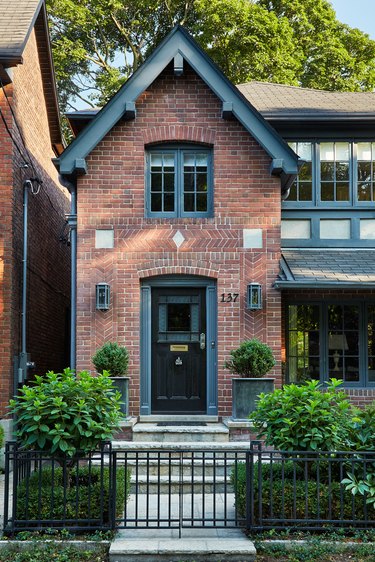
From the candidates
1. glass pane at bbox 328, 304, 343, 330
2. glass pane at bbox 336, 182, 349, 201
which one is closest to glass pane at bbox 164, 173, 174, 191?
glass pane at bbox 336, 182, 349, 201

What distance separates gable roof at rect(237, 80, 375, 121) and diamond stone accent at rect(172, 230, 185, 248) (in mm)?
3042

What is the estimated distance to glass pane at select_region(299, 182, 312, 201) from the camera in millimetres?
13242

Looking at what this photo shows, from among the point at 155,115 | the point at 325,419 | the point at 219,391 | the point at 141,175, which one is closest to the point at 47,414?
the point at 325,419

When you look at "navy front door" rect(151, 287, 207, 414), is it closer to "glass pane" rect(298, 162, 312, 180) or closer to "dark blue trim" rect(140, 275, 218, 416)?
"dark blue trim" rect(140, 275, 218, 416)

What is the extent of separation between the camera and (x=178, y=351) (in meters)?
11.9

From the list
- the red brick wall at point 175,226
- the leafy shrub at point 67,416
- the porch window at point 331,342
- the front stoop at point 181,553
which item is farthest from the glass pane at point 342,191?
the front stoop at point 181,553

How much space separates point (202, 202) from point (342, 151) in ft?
10.5

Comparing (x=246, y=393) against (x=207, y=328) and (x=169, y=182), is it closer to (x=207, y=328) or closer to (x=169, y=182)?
(x=207, y=328)

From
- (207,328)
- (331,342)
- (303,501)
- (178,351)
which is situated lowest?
(303,501)

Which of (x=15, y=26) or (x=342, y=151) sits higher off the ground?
(x=15, y=26)

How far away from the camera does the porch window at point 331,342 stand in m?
12.3

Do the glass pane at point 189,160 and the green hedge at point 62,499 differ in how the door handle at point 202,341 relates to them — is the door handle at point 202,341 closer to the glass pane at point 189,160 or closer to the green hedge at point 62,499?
the glass pane at point 189,160

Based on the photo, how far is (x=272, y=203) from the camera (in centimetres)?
1188

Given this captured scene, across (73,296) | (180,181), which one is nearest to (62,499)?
(73,296)
